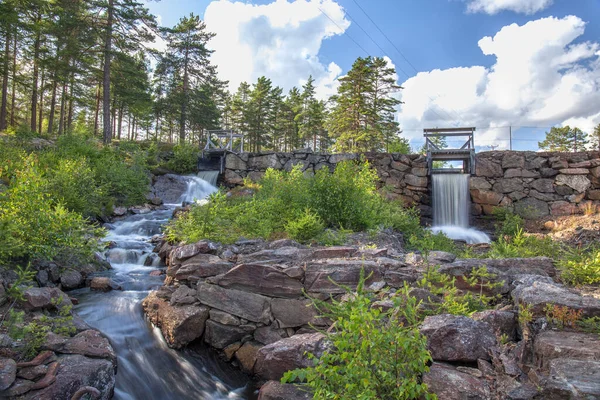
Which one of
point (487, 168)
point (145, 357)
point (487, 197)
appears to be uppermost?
point (487, 168)

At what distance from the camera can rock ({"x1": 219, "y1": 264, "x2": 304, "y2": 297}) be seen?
446 centimetres

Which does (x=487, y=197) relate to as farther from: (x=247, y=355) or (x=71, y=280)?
(x=71, y=280)

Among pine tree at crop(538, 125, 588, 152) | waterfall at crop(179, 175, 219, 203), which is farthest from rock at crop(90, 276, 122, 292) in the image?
pine tree at crop(538, 125, 588, 152)

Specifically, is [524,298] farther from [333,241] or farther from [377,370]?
[333,241]

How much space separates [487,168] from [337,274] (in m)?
11.6

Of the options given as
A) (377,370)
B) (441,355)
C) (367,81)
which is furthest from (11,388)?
(367,81)

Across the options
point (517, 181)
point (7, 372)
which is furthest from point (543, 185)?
point (7, 372)

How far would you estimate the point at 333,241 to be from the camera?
5.61 meters

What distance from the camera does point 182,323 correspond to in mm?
4484

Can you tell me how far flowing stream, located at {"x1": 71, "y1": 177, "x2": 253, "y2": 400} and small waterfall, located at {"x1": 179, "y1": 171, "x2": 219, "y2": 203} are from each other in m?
7.24

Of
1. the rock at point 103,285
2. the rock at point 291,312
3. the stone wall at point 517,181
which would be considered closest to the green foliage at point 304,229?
the rock at point 291,312

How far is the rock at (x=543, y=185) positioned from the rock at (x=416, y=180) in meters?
3.82

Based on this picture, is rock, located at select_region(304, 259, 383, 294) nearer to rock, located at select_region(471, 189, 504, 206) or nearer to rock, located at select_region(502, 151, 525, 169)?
rock, located at select_region(471, 189, 504, 206)

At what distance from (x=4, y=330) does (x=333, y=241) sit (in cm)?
417
